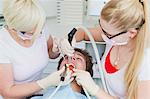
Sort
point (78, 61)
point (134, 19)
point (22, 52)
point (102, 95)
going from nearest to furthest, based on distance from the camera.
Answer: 1. point (134, 19)
2. point (102, 95)
3. point (22, 52)
4. point (78, 61)

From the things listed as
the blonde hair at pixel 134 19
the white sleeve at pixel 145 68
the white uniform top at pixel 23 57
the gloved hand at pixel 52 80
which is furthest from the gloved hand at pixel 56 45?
the white sleeve at pixel 145 68

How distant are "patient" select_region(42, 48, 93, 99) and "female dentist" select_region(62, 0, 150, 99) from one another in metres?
0.16

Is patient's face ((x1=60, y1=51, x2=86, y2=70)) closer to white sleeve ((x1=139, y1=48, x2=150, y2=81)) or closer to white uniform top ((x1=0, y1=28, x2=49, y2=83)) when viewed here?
white uniform top ((x1=0, y1=28, x2=49, y2=83))

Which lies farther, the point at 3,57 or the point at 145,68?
the point at 3,57

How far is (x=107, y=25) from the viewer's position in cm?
145

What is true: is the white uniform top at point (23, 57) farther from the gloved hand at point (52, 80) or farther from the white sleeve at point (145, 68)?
the white sleeve at point (145, 68)

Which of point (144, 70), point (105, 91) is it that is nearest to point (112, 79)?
point (105, 91)

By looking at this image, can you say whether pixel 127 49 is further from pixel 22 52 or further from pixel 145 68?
pixel 22 52

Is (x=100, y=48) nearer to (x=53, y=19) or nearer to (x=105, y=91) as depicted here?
(x=53, y=19)

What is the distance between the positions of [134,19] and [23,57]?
2.26 ft

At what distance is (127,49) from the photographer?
1.57m

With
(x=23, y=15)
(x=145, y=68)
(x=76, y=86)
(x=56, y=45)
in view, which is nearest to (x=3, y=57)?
(x=23, y=15)

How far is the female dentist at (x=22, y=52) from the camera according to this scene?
149 cm

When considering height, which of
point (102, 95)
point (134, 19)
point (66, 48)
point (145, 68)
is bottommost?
point (102, 95)
